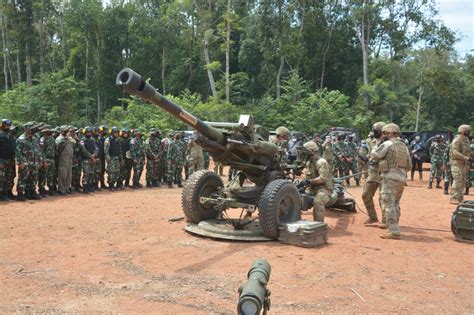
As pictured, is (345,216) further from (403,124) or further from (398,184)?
(403,124)

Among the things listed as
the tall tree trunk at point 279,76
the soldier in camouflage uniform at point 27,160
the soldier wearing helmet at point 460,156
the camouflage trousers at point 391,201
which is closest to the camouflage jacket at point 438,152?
the soldier wearing helmet at point 460,156

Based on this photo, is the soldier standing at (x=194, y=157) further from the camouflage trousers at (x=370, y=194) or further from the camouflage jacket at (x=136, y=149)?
the camouflage trousers at (x=370, y=194)

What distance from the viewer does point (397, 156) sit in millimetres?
8828

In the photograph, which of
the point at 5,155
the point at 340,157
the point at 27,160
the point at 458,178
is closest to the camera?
the point at 5,155

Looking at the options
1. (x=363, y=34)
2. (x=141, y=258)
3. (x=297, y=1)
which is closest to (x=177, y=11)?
(x=297, y=1)

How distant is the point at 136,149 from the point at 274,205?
8.27 metres

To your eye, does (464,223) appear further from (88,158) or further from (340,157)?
(88,158)

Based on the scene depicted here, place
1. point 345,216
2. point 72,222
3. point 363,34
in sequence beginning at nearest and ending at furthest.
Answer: point 72,222
point 345,216
point 363,34

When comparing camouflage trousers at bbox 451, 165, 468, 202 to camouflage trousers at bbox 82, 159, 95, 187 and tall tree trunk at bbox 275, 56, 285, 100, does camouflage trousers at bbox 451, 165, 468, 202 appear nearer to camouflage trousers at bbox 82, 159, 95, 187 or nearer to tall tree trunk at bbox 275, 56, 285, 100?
camouflage trousers at bbox 82, 159, 95, 187

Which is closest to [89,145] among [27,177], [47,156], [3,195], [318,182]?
[47,156]

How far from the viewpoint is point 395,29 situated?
123 ft

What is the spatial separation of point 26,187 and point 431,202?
1092cm

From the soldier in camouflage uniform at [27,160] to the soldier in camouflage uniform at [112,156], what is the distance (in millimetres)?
2487

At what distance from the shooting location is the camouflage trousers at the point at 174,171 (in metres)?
15.9
